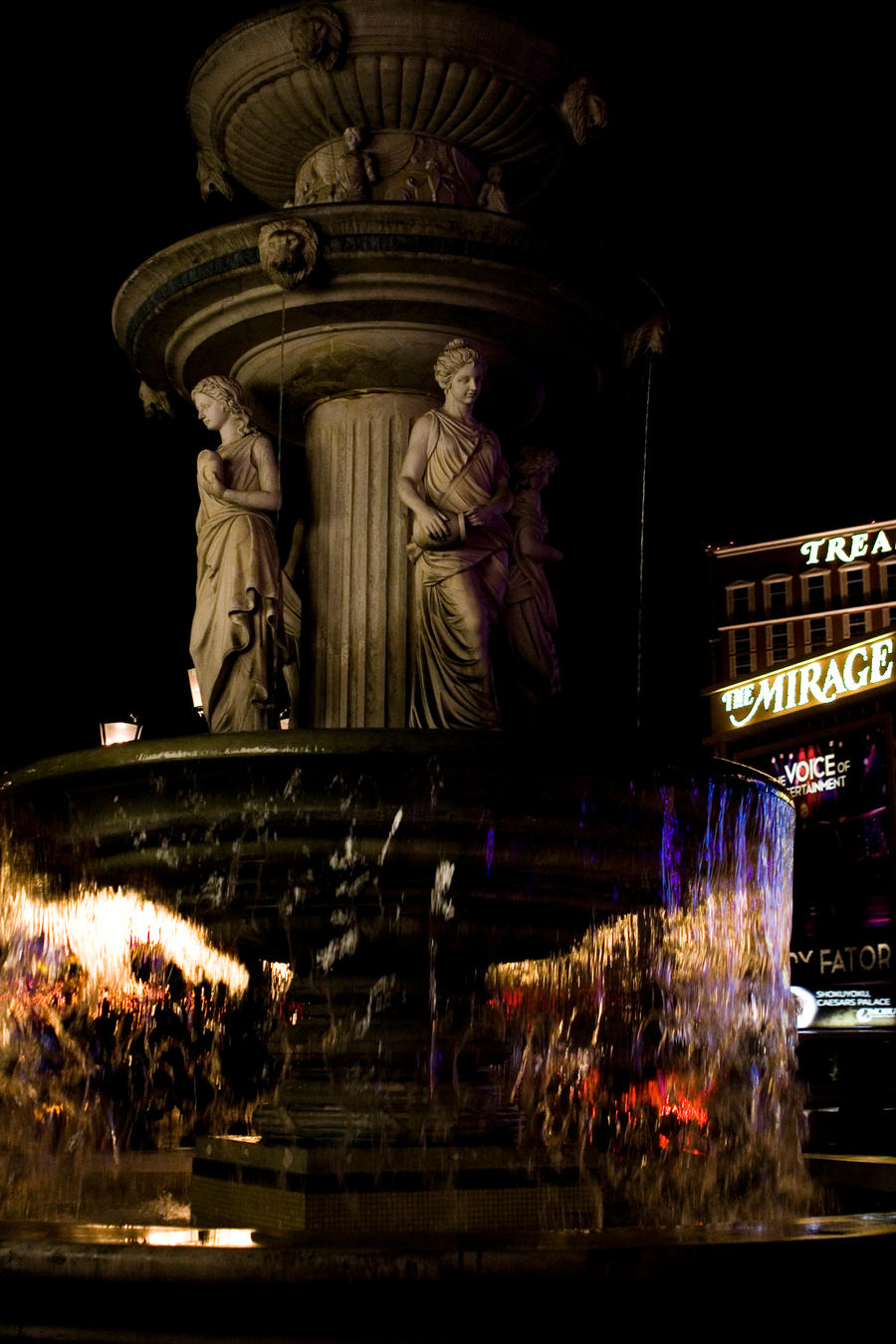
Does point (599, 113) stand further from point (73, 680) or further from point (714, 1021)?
point (73, 680)

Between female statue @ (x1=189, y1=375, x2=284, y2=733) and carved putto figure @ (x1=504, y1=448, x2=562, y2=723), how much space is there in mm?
1154

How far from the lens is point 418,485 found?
700 cm

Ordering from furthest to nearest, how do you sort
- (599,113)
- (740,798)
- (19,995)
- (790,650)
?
(790,650)
(19,995)
(599,113)
(740,798)

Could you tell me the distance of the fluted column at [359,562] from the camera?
713cm

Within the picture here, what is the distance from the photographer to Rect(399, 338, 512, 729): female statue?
6.85 m

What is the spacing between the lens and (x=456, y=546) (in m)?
6.89

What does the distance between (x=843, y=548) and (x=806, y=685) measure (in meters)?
24.7

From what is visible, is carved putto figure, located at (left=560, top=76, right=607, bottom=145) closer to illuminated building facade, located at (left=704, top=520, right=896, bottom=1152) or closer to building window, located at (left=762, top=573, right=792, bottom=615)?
illuminated building facade, located at (left=704, top=520, right=896, bottom=1152)

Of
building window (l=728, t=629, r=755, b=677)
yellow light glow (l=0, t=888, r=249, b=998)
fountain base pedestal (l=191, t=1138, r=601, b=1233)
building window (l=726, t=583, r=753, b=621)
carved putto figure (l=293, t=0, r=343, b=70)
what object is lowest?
fountain base pedestal (l=191, t=1138, r=601, b=1233)

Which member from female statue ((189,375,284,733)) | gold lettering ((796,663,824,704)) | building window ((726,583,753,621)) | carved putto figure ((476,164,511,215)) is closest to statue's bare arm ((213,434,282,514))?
female statue ((189,375,284,733))

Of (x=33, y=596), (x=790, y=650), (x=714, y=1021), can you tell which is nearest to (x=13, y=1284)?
(x=714, y=1021)

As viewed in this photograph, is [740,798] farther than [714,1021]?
No

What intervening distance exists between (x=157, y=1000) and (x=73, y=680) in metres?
12.3

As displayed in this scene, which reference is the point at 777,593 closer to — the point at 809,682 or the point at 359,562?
the point at 809,682
